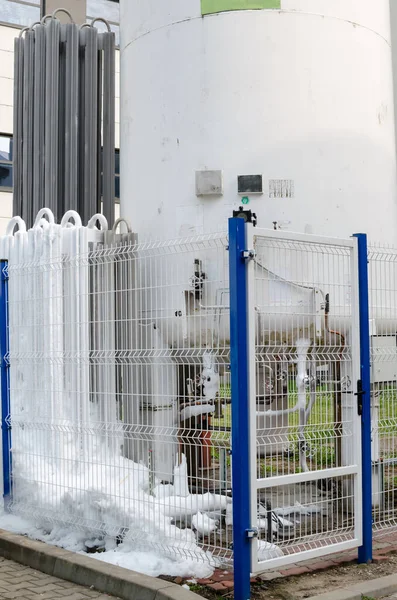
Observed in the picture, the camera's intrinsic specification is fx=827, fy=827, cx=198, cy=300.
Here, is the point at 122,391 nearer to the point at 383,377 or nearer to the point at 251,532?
the point at 251,532

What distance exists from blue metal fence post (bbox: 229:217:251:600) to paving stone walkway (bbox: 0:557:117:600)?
0.87 meters

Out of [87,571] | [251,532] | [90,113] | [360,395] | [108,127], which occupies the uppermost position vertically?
[90,113]

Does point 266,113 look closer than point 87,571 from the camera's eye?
No

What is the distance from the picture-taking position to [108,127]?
8.15m

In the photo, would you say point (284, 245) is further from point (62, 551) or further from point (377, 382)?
point (62, 551)

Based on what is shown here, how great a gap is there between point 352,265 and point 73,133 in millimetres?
3650

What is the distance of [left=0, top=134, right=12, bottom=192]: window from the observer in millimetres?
20531

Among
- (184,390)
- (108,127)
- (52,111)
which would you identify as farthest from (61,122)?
(184,390)

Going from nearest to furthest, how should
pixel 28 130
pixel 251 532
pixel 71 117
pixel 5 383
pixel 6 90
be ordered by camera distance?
pixel 251 532, pixel 5 383, pixel 71 117, pixel 28 130, pixel 6 90

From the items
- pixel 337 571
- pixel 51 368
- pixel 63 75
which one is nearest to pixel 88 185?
pixel 63 75

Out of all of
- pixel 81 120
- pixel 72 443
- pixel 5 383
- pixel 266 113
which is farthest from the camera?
pixel 81 120

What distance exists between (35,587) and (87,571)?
363 millimetres

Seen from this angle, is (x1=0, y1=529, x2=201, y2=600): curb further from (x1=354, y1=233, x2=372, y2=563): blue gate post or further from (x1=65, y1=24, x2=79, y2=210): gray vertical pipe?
(x1=65, y1=24, x2=79, y2=210): gray vertical pipe

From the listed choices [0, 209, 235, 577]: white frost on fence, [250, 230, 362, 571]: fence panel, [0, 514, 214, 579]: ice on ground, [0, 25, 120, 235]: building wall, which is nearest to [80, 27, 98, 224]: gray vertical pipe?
[0, 209, 235, 577]: white frost on fence
